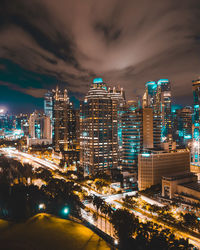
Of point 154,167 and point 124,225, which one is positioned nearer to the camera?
point 124,225

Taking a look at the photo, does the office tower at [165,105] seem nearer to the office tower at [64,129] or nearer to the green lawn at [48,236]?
the office tower at [64,129]

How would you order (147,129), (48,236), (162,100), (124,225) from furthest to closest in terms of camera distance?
(162,100) → (147,129) → (48,236) → (124,225)

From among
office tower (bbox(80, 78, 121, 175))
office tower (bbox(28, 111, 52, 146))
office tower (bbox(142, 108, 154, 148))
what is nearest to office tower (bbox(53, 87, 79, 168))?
office tower (bbox(80, 78, 121, 175))

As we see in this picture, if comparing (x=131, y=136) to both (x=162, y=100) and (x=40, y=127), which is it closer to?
(x=40, y=127)

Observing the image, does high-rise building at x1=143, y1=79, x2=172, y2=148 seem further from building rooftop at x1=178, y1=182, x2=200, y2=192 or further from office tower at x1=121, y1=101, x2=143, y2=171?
building rooftop at x1=178, y1=182, x2=200, y2=192

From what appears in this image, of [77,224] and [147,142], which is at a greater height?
[147,142]

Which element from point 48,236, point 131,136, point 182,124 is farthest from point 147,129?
point 182,124

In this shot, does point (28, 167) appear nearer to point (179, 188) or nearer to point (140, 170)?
point (140, 170)

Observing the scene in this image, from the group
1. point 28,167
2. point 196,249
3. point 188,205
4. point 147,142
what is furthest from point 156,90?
point 196,249

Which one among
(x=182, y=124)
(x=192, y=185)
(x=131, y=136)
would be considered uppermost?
(x=182, y=124)
